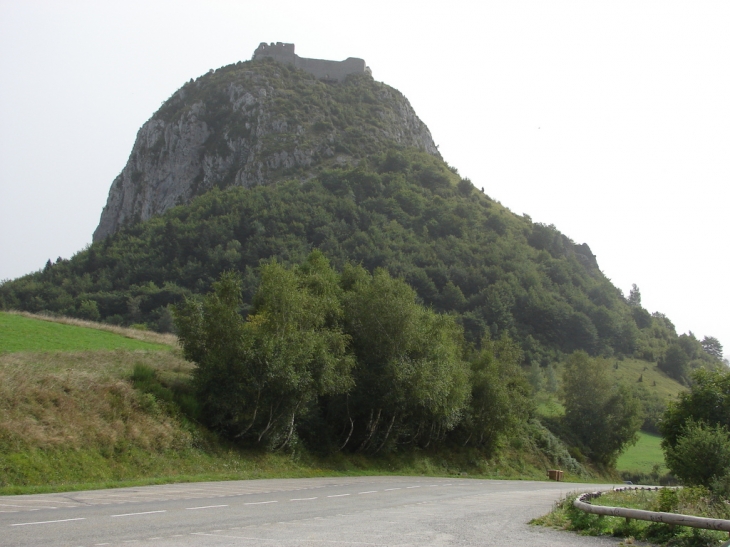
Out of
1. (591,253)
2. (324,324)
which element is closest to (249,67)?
(591,253)

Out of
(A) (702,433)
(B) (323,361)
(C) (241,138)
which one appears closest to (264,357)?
(B) (323,361)

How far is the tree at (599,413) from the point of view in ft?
240

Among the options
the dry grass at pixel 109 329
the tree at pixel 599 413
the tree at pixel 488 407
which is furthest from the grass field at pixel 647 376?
the dry grass at pixel 109 329

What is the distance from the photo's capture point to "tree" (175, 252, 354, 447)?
33.2 meters

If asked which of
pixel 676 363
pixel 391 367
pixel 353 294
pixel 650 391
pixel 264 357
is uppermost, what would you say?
pixel 353 294

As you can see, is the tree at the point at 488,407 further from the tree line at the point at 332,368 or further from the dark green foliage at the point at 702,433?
the dark green foliage at the point at 702,433

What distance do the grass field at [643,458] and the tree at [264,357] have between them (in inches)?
2053

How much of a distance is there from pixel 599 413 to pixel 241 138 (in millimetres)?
127912

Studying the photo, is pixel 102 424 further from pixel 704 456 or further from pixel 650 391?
pixel 650 391

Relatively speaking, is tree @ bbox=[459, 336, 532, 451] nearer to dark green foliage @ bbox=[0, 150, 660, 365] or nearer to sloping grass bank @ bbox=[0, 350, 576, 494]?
sloping grass bank @ bbox=[0, 350, 576, 494]

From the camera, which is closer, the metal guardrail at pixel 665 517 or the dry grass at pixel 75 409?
the metal guardrail at pixel 665 517

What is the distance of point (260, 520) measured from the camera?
15.1m

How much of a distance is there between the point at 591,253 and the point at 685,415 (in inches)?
5840

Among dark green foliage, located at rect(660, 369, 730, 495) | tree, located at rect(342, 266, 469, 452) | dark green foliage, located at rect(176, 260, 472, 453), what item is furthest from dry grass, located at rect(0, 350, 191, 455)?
dark green foliage, located at rect(660, 369, 730, 495)
